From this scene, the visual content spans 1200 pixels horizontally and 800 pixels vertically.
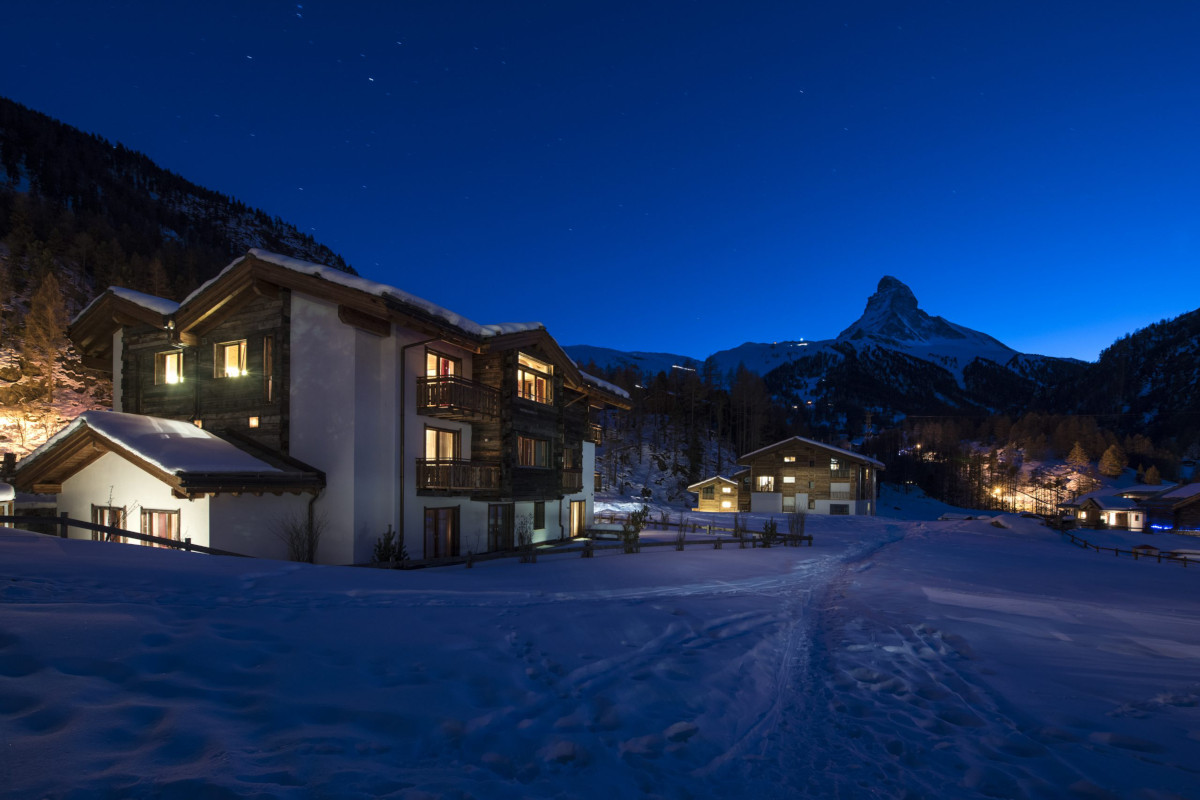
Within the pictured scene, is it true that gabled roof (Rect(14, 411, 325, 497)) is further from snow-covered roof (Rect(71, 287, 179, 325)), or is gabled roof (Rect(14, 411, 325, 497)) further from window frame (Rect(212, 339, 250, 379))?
snow-covered roof (Rect(71, 287, 179, 325))

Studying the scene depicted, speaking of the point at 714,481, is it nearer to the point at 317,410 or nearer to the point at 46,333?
the point at 317,410

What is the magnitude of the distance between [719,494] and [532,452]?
3917cm

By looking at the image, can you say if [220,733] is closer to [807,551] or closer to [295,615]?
[295,615]

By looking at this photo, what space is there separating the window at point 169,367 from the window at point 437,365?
938cm

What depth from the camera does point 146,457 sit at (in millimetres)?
16344

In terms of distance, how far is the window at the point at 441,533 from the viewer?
69.3ft

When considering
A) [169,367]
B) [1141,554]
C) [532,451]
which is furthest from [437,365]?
[1141,554]

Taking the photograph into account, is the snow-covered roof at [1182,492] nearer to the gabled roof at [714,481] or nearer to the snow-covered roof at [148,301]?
the gabled roof at [714,481]

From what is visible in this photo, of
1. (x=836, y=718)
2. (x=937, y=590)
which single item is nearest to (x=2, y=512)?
(x=836, y=718)

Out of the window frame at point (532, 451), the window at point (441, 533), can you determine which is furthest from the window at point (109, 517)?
the window frame at point (532, 451)

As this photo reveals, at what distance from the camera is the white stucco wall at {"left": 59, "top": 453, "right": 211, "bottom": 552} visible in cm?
1748

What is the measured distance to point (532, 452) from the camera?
87.9ft

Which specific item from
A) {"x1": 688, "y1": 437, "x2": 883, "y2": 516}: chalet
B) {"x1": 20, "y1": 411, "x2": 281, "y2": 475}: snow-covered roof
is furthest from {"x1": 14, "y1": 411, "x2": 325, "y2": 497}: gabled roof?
{"x1": 688, "y1": 437, "x2": 883, "y2": 516}: chalet

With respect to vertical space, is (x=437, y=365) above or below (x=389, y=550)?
above
